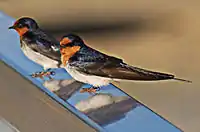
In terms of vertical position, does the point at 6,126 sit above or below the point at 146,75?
below

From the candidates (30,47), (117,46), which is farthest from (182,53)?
(30,47)

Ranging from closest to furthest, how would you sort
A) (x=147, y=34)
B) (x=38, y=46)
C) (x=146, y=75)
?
(x=146, y=75) < (x=38, y=46) < (x=147, y=34)

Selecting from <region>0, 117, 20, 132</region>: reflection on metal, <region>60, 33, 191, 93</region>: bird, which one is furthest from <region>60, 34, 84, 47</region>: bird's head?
<region>0, 117, 20, 132</region>: reflection on metal

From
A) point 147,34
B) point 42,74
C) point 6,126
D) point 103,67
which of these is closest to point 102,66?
point 103,67

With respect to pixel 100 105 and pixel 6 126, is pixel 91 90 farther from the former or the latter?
pixel 6 126

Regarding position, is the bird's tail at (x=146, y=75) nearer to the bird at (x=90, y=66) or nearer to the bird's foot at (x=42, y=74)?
the bird at (x=90, y=66)

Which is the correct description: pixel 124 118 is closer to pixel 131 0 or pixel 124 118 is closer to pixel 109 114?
pixel 109 114

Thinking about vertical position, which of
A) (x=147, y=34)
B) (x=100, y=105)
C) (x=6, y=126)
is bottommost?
(x=147, y=34)
